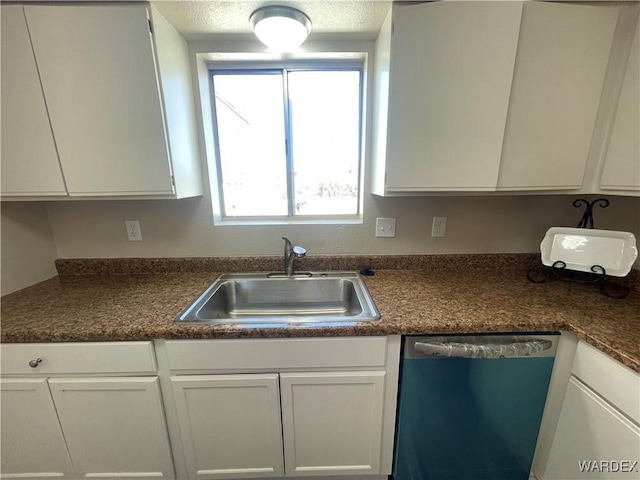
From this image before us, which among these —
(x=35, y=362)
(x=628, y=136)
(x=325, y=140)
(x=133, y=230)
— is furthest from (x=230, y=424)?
(x=628, y=136)

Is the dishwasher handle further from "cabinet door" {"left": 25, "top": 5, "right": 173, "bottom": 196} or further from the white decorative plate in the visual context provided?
"cabinet door" {"left": 25, "top": 5, "right": 173, "bottom": 196}

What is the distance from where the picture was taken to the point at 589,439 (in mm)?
948

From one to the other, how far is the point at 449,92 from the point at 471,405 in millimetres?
1346

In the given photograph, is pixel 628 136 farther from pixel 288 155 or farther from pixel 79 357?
pixel 79 357

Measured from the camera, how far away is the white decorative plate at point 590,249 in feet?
3.89

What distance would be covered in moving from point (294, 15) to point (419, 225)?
1224mm

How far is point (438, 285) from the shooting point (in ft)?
4.38

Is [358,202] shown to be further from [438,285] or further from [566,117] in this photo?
[566,117]

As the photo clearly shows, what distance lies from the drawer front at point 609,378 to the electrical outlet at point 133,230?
224 centimetres

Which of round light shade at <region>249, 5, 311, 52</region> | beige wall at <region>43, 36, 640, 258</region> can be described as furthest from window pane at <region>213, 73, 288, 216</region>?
round light shade at <region>249, 5, 311, 52</region>

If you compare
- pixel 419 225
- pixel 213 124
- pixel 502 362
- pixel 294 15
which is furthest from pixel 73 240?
pixel 502 362

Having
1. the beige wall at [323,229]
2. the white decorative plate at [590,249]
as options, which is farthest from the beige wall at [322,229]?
the white decorative plate at [590,249]

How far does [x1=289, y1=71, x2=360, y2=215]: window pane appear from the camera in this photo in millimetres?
1501

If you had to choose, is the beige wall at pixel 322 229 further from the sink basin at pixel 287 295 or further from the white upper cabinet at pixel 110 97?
the white upper cabinet at pixel 110 97
